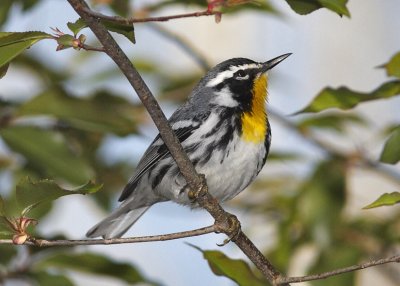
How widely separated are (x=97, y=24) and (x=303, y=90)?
3.91 m

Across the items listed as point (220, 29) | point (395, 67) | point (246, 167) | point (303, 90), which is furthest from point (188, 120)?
point (220, 29)

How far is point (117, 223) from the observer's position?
3.73 meters

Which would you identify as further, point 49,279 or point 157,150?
point 157,150

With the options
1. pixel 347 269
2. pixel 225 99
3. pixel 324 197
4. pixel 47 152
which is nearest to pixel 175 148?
pixel 347 269

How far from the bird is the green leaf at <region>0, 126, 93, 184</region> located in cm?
34

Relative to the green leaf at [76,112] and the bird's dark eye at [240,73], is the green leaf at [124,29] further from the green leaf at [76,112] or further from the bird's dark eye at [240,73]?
the bird's dark eye at [240,73]

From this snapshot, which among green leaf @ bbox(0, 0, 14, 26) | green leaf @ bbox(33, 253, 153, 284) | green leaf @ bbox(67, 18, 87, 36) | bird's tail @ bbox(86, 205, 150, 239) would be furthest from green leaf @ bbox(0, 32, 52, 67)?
bird's tail @ bbox(86, 205, 150, 239)

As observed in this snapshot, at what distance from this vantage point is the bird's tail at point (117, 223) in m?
3.66

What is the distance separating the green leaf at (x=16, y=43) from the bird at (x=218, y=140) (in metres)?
1.20

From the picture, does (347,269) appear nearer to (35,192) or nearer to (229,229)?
(229,229)

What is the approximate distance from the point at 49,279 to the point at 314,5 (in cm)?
139

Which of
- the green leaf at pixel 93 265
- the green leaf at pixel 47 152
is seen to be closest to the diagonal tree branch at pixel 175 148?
the green leaf at pixel 93 265

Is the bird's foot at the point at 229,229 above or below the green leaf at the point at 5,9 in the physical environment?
below

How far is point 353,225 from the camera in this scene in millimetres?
3883
